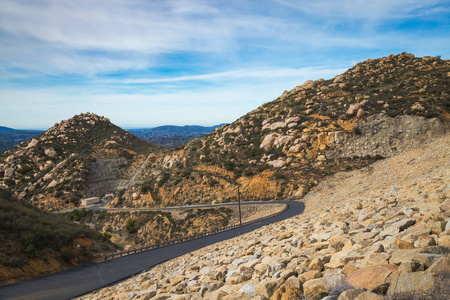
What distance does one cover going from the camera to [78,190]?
77.1m

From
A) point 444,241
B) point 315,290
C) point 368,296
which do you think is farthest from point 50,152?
point 444,241

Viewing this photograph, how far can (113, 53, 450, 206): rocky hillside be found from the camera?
1889 inches

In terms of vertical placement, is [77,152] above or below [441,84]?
below

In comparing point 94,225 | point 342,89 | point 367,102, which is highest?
point 342,89

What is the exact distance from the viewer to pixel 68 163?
85750 millimetres

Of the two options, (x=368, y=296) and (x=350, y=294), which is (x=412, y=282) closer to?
(x=368, y=296)

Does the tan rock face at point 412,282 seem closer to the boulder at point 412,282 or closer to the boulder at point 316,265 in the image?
the boulder at point 412,282

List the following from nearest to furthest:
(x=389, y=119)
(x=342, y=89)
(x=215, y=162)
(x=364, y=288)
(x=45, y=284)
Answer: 1. (x=364, y=288)
2. (x=45, y=284)
3. (x=389, y=119)
4. (x=215, y=162)
5. (x=342, y=89)

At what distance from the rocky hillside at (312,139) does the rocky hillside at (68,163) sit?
20575mm

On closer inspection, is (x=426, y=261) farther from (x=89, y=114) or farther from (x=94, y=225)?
(x=89, y=114)

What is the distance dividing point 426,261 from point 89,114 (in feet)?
458

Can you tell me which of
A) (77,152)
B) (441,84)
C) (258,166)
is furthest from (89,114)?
(441,84)

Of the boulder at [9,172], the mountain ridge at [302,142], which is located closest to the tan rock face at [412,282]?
the mountain ridge at [302,142]

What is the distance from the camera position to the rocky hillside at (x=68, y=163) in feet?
248
